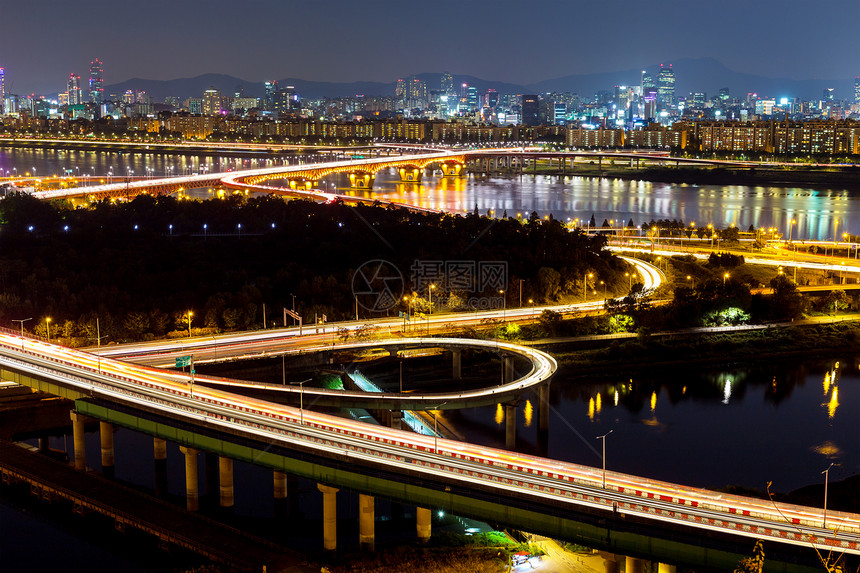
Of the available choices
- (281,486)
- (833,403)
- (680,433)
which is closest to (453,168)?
(833,403)

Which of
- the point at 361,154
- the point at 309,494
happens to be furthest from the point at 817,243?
the point at 361,154

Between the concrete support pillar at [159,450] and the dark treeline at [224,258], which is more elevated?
the dark treeline at [224,258]

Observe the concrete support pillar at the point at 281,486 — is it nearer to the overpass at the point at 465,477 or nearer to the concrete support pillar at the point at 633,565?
the overpass at the point at 465,477

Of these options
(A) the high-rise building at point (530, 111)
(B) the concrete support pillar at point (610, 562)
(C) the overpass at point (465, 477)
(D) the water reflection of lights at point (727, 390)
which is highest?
(A) the high-rise building at point (530, 111)

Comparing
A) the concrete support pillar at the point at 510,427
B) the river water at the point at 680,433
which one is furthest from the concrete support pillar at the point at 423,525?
the concrete support pillar at the point at 510,427

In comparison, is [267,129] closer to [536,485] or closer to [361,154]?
[361,154]

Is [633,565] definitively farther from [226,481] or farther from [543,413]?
[543,413]
